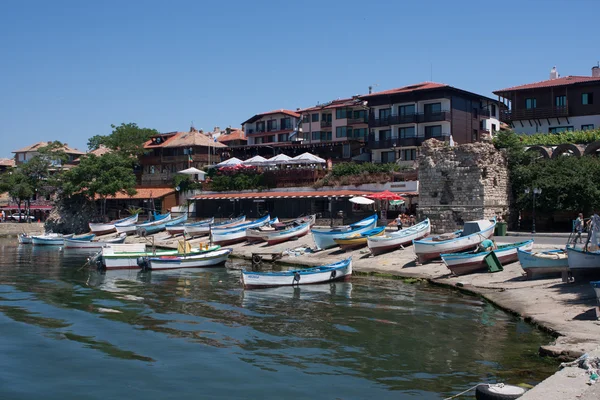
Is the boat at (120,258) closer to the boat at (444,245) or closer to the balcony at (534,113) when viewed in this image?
the boat at (444,245)

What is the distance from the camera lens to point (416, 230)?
1398 inches

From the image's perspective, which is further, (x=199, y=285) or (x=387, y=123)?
(x=387, y=123)

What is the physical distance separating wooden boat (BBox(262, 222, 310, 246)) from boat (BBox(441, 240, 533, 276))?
17.9 metres

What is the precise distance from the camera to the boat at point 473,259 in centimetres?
2681

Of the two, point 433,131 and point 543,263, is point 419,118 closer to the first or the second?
point 433,131

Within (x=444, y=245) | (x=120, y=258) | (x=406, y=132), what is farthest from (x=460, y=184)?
(x=406, y=132)

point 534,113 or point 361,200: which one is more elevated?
point 534,113

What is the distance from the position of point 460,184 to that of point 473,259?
13.2 metres

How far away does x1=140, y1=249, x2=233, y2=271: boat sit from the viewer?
33.6 meters

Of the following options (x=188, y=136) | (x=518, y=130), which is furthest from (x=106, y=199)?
(x=518, y=130)

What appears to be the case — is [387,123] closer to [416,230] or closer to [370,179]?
[370,179]

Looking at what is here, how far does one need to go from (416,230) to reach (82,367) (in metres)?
24.7

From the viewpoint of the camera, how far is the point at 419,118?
198 feet

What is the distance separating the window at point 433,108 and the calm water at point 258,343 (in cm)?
3690
